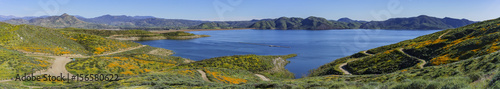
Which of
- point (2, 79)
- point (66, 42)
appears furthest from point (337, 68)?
point (66, 42)

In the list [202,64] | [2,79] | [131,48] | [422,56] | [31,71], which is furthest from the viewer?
[131,48]

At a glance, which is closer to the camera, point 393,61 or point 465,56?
point 465,56

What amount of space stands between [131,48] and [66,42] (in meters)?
23.8

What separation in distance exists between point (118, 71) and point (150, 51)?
57.1 meters

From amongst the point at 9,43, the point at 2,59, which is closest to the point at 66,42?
the point at 9,43

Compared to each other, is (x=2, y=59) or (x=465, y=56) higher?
(x=465, y=56)

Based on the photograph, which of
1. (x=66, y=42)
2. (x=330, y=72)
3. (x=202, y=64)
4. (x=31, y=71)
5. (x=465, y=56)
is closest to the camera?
(x=465, y=56)

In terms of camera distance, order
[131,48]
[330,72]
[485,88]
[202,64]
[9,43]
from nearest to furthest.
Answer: [485,88]
[330,72]
[9,43]
[202,64]
[131,48]

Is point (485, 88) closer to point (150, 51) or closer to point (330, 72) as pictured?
point (330, 72)

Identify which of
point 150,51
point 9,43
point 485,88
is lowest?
point 150,51

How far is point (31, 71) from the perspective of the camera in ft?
127

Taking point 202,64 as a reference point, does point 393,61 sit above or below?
above

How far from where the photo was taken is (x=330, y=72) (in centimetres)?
5366

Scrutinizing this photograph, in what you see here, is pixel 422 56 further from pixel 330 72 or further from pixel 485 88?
pixel 485 88
